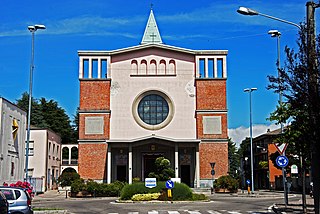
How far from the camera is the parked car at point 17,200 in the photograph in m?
16.3

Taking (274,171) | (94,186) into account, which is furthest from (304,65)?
(274,171)

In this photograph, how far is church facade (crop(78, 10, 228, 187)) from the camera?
56.2 meters

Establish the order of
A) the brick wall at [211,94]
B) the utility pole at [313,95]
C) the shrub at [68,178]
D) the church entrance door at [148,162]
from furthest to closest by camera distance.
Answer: the brick wall at [211,94] < the church entrance door at [148,162] < the shrub at [68,178] < the utility pole at [313,95]

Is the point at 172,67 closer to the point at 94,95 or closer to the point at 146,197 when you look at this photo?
the point at 94,95

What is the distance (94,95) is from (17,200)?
4160 centimetres

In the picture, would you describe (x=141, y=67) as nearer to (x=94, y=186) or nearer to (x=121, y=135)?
(x=121, y=135)

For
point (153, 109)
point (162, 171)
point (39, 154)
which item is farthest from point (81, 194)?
point (153, 109)

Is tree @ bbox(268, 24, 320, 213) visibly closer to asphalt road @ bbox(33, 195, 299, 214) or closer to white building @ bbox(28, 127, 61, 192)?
asphalt road @ bbox(33, 195, 299, 214)

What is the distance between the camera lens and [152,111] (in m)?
58.1

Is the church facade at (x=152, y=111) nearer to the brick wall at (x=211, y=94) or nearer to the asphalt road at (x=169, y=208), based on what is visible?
the brick wall at (x=211, y=94)

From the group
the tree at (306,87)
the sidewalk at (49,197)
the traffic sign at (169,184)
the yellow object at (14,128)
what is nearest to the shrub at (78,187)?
the sidewalk at (49,197)

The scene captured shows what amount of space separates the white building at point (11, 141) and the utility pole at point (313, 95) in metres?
29.4

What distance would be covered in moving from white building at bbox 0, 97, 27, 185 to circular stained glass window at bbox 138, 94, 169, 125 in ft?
55.9

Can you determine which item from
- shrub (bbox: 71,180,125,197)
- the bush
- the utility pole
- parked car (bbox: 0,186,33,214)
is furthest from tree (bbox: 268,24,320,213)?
the bush
